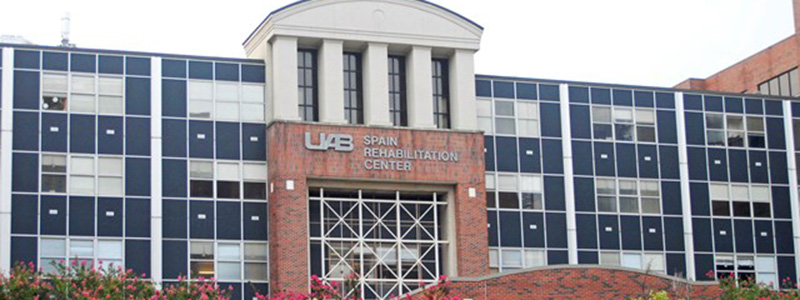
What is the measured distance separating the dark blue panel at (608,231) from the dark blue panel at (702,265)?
3.82 m

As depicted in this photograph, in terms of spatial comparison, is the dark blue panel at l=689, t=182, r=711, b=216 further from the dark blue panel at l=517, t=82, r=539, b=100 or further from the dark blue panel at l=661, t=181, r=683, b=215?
the dark blue panel at l=517, t=82, r=539, b=100

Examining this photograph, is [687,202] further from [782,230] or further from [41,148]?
[41,148]

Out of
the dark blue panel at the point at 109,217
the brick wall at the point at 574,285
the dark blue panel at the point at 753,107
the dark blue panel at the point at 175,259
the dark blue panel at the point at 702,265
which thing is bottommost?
the brick wall at the point at 574,285

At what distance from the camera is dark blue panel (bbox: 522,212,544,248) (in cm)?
5944

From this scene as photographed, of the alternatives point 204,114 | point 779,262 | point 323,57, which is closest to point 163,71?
point 204,114

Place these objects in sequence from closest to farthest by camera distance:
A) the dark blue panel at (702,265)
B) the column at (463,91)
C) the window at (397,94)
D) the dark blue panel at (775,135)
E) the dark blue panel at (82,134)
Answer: the dark blue panel at (82,134)
the column at (463,91)
the window at (397,94)
the dark blue panel at (702,265)
the dark blue panel at (775,135)

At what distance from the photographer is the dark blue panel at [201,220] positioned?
5469cm

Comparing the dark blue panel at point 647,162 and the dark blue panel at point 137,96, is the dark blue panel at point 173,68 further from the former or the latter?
the dark blue panel at point 647,162

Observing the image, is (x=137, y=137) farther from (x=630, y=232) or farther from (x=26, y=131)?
(x=630, y=232)

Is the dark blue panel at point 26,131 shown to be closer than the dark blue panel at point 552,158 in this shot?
Yes

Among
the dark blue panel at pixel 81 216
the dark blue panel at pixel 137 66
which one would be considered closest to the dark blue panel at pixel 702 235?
the dark blue panel at pixel 137 66

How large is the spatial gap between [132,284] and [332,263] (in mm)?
19219

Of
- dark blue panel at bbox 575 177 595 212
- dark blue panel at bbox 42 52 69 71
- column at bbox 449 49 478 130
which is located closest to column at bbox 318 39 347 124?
column at bbox 449 49 478 130

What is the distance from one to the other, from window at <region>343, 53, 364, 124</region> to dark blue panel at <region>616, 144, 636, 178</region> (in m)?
12.1
